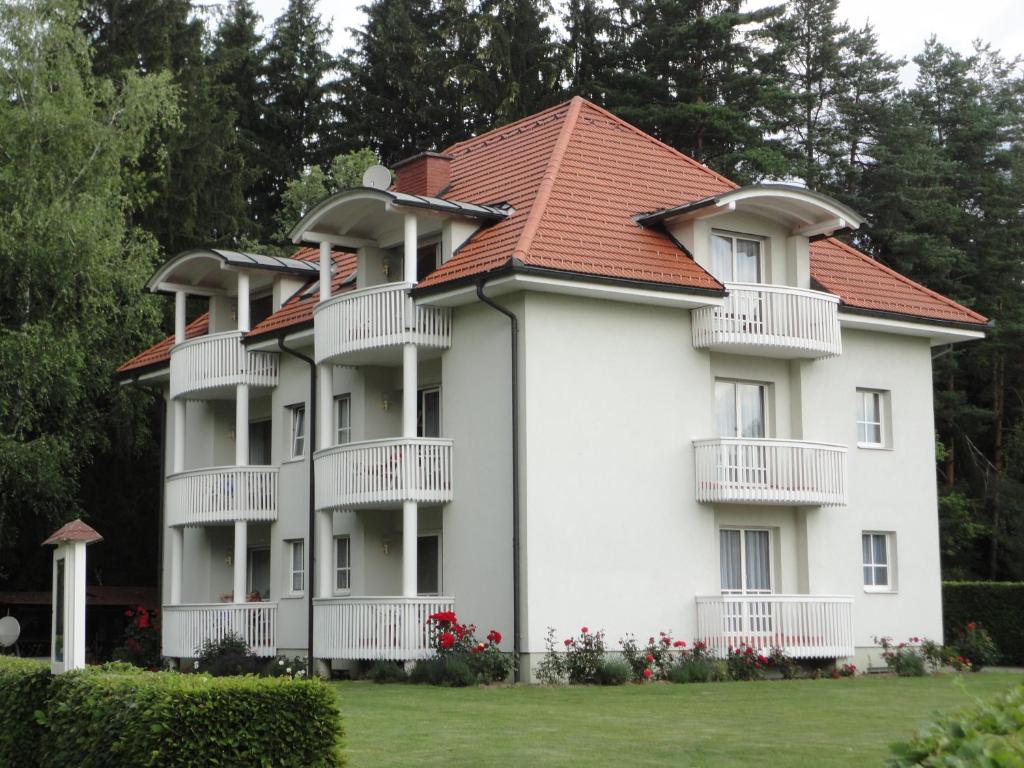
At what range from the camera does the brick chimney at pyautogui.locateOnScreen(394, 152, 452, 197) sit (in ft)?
94.8

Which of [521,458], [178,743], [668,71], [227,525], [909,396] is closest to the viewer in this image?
[178,743]

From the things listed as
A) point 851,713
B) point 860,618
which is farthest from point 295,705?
point 860,618

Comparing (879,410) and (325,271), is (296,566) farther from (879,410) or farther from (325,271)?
(879,410)

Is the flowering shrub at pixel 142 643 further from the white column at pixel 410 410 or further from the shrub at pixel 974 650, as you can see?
the shrub at pixel 974 650

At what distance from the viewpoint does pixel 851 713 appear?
56.2ft

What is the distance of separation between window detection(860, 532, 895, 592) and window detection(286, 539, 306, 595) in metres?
10.7

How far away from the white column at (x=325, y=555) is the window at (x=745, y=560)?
273 inches

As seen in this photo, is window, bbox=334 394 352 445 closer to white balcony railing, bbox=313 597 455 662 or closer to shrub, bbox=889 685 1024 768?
white balcony railing, bbox=313 597 455 662

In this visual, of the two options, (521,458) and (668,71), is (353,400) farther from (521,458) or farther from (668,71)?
(668,71)

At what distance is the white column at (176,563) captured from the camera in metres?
29.9

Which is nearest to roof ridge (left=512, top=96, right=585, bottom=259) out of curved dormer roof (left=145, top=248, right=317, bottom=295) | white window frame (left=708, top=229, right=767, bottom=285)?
white window frame (left=708, top=229, right=767, bottom=285)

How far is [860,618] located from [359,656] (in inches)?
363

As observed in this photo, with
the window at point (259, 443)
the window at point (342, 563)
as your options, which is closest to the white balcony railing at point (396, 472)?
the window at point (342, 563)

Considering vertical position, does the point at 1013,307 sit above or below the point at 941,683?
above
